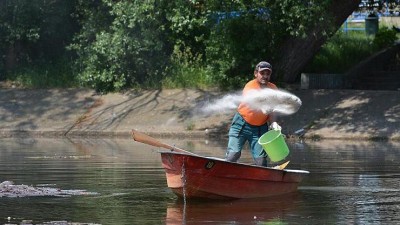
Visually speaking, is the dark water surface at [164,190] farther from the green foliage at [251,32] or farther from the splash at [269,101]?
the green foliage at [251,32]

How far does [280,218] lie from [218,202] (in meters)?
2.08

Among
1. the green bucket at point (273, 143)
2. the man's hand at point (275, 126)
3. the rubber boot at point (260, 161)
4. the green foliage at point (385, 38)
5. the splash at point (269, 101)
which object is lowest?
the rubber boot at point (260, 161)

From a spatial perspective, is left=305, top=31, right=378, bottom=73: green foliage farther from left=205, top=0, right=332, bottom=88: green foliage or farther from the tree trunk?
left=205, top=0, right=332, bottom=88: green foliage

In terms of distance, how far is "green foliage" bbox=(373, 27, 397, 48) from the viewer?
138 ft

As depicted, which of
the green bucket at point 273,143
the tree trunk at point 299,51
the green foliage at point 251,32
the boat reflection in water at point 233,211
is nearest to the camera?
the boat reflection in water at point 233,211

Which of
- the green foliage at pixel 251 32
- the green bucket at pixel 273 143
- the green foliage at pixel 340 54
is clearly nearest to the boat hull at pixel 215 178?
the green bucket at pixel 273 143

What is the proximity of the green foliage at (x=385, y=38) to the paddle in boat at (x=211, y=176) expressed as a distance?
83.0ft

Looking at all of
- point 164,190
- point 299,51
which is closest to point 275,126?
point 164,190

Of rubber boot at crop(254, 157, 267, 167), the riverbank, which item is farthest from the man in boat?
the riverbank

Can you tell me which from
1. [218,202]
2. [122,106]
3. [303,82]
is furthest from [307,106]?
[218,202]

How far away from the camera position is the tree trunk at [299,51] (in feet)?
→ 116

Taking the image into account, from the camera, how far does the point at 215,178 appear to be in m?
16.9

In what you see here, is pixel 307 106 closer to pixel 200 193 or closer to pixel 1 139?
pixel 1 139

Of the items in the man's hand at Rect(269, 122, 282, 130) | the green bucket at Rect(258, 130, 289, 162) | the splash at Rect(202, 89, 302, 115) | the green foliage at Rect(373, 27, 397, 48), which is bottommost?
the green bucket at Rect(258, 130, 289, 162)
